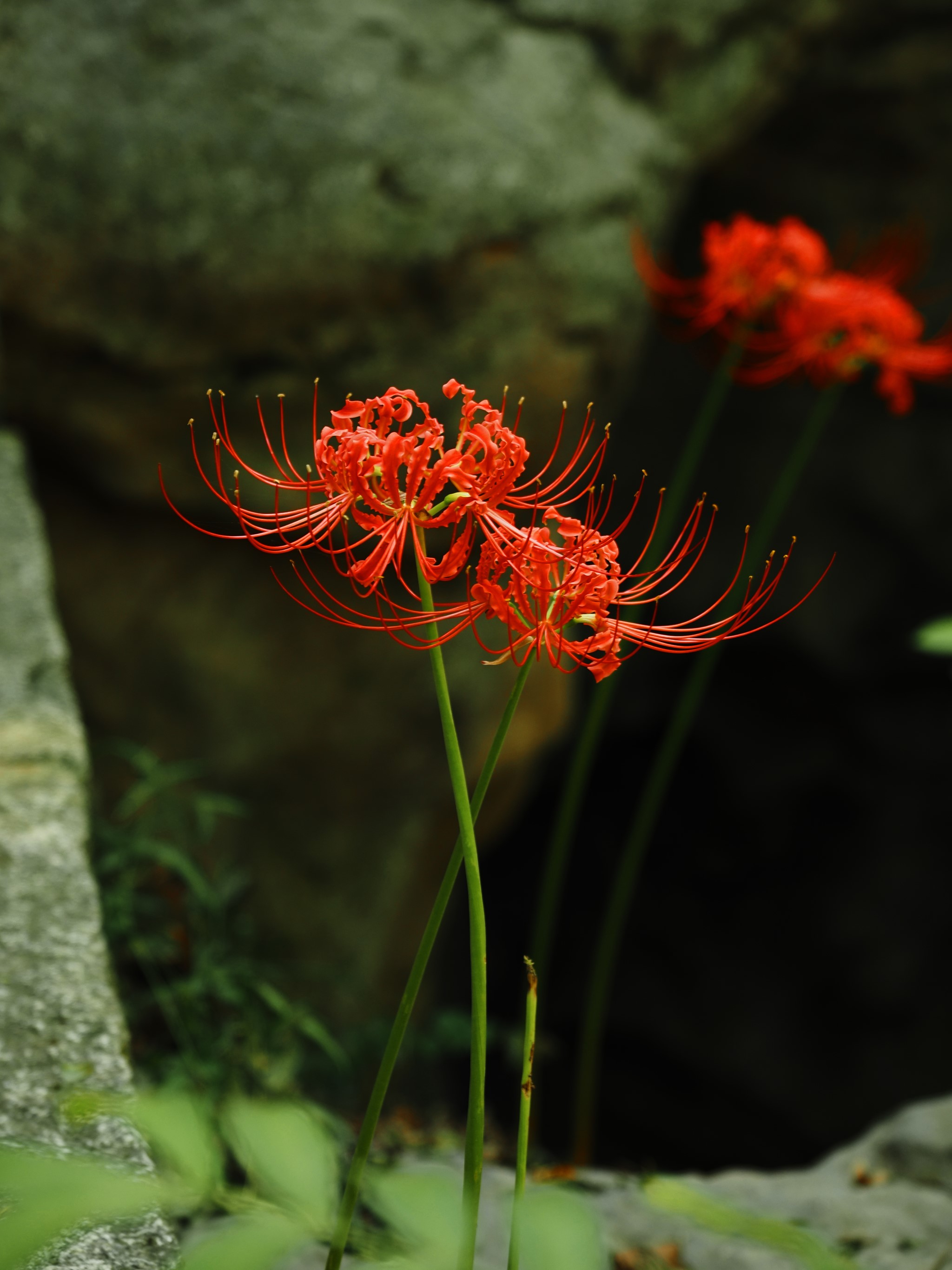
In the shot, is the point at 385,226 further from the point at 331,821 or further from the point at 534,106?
the point at 331,821

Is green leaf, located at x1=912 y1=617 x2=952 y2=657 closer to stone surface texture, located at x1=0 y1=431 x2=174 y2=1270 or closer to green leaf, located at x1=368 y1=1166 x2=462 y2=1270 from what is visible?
green leaf, located at x1=368 y1=1166 x2=462 y2=1270

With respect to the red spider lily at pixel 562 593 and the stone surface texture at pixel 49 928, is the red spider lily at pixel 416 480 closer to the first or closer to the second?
the red spider lily at pixel 562 593

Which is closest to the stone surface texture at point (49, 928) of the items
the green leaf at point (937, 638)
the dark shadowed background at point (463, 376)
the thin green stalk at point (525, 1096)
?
the thin green stalk at point (525, 1096)

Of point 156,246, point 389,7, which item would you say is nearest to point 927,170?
point 389,7

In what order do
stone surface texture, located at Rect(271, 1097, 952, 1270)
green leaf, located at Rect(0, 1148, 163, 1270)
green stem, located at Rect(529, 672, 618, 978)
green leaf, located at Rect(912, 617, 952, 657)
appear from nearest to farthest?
green leaf, located at Rect(0, 1148, 163, 1270) → green leaf, located at Rect(912, 617, 952, 657) → stone surface texture, located at Rect(271, 1097, 952, 1270) → green stem, located at Rect(529, 672, 618, 978)

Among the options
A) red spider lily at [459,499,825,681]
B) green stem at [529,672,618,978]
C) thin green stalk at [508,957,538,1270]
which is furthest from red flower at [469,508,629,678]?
green stem at [529,672,618,978]

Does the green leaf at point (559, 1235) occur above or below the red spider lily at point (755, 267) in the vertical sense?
below
